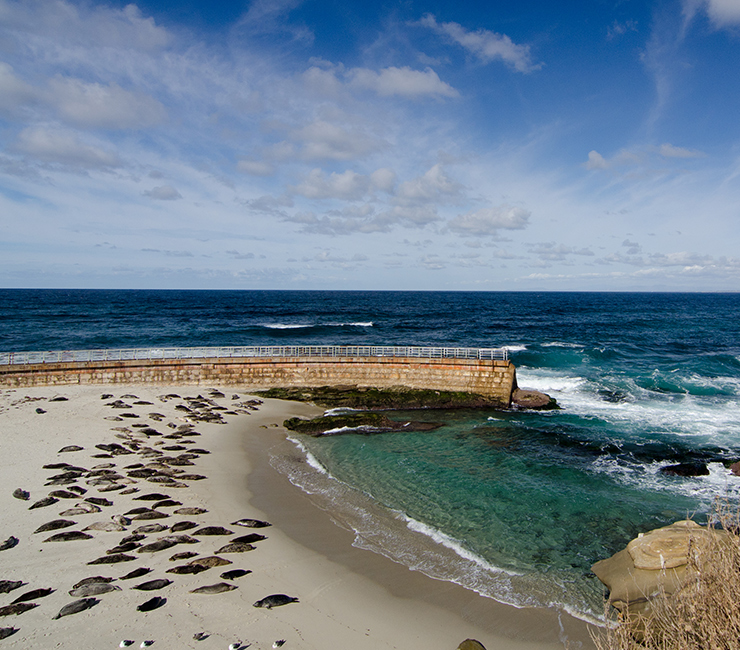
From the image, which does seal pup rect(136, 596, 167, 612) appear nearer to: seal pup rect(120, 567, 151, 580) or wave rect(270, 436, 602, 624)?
seal pup rect(120, 567, 151, 580)

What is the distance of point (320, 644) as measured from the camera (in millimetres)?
8234

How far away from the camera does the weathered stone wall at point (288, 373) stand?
92.6ft

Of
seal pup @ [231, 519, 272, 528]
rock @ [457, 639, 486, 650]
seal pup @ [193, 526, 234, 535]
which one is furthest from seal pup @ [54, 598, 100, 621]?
rock @ [457, 639, 486, 650]

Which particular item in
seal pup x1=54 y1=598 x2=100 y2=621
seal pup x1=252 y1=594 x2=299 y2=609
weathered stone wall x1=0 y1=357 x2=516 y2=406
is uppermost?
weathered stone wall x1=0 y1=357 x2=516 y2=406

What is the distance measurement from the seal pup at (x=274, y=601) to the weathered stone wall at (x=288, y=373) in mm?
20406

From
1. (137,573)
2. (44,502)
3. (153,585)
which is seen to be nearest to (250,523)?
(137,573)

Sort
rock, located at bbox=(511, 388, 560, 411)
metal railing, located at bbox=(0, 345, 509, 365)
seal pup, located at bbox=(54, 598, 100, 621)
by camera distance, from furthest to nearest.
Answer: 1. metal railing, located at bbox=(0, 345, 509, 365)
2. rock, located at bbox=(511, 388, 560, 411)
3. seal pup, located at bbox=(54, 598, 100, 621)

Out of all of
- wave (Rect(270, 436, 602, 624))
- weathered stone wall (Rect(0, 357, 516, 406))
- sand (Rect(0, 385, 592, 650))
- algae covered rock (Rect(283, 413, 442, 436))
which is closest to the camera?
sand (Rect(0, 385, 592, 650))

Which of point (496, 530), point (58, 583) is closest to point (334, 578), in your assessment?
point (496, 530)

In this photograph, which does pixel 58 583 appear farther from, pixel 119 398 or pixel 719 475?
pixel 719 475

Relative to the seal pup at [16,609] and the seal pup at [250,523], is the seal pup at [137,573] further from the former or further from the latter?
the seal pup at [250,523]

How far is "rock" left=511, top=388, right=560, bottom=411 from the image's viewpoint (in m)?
27.5

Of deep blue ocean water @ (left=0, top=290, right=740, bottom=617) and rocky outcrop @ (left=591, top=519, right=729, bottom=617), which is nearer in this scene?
rocky outcrop @ (left=591, top=519, right=729, bottom=617)

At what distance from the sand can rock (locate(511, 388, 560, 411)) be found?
17356 millimetres
